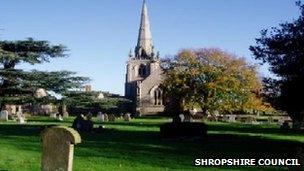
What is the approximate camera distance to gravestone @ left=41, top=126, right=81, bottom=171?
459 inches

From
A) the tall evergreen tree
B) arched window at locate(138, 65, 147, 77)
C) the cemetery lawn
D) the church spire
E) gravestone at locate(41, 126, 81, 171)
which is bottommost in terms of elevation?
the cemetery lawn

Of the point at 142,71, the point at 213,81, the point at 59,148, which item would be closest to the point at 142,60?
the point at 142,71

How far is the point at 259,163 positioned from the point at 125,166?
13.8ft

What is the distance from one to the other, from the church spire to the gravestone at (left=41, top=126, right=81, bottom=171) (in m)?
94.5

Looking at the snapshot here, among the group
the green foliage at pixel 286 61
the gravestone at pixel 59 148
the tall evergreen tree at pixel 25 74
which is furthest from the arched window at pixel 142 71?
the gravestone at pixel 59 148

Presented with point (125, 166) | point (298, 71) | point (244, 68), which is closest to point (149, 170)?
point (125, 166)

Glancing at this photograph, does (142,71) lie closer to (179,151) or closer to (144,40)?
(144,40)

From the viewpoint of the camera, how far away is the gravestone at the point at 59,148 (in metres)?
11.7

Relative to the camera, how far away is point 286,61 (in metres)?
23.6

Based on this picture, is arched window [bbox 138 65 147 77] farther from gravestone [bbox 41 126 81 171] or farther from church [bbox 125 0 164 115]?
gravestone [bbox 41 126 81 171]

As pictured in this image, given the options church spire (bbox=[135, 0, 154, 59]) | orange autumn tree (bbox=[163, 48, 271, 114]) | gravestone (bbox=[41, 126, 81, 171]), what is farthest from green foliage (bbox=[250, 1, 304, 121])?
church spire (bbox=[135, 0, 154, 59])

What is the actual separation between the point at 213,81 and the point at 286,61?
45.5m

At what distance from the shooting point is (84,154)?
1678cm

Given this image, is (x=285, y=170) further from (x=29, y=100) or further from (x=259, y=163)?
(x=29, y=100)
